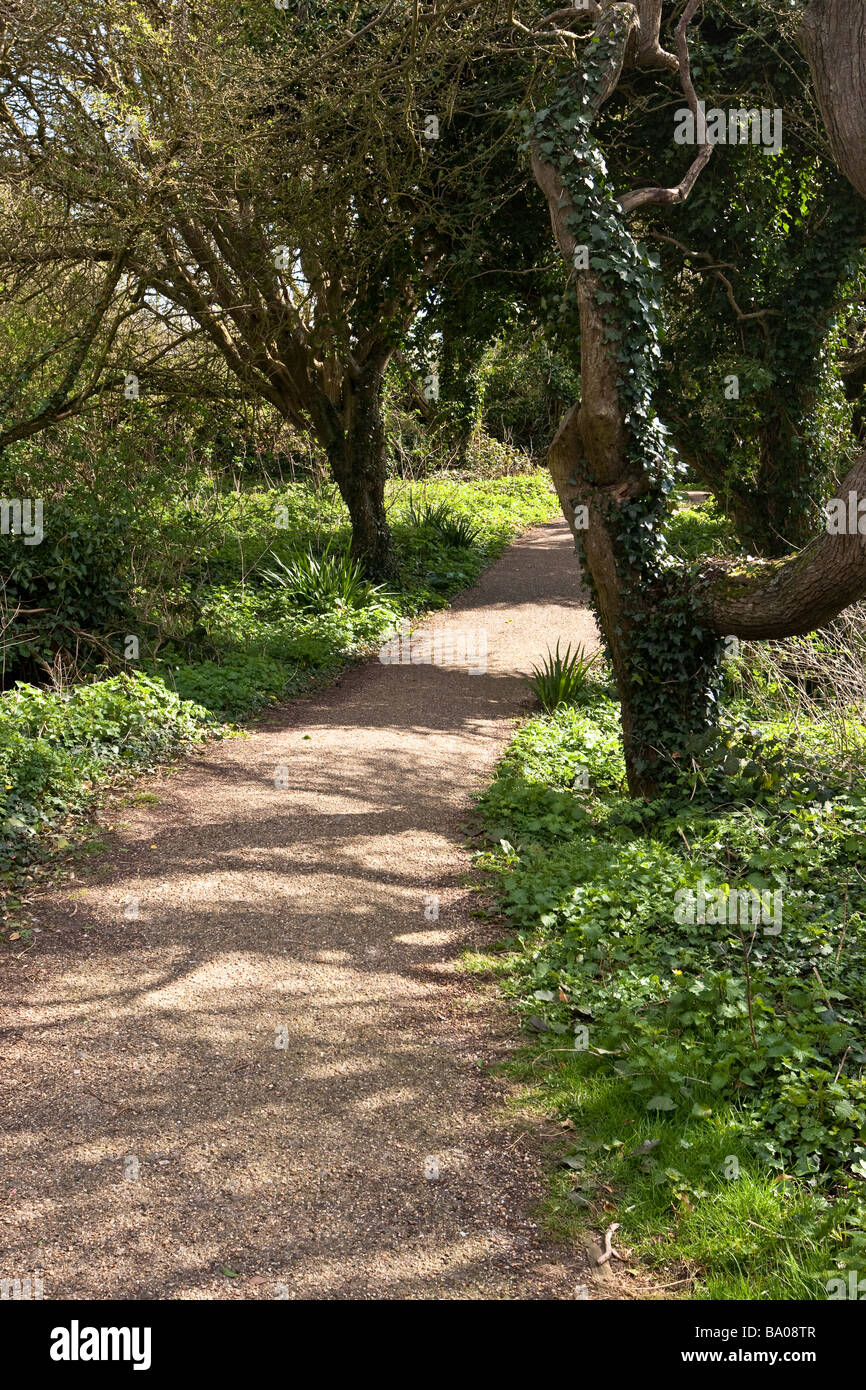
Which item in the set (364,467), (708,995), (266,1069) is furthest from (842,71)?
(364,467)

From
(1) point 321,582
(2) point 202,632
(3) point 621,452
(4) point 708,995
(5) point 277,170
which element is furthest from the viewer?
(1) point 321,582

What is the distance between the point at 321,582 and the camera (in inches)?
518

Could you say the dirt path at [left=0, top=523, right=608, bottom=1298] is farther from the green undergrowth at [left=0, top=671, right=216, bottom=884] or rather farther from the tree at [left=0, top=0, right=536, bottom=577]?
the tree at [left=0, top=0, right=536, bottom=577]

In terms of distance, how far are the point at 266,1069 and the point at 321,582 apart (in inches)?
359

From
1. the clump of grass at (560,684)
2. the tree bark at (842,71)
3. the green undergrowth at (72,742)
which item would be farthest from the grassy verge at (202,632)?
the tree bark at (842,71)

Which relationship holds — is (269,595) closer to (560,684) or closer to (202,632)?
(202,632)

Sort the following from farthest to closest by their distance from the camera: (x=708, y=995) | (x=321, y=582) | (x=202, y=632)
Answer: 1. (x=321, y=582)
2. (x=202, y=632)
3. (x=708, y=995)

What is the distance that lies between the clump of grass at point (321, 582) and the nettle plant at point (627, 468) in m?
5.54

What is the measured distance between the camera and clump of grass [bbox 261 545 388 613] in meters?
13.0

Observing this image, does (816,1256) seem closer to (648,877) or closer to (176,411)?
(648,877)

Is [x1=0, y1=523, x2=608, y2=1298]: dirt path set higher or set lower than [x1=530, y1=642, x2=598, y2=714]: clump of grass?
lower

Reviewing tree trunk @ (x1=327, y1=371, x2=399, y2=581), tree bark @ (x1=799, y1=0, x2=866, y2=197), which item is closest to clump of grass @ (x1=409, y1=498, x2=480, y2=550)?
tree trunk @ (x1=327, y1=371, x2=399, y2=581)

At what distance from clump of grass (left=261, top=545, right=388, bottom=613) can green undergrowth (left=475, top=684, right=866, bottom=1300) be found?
587 cm

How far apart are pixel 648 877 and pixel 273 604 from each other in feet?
25.3
